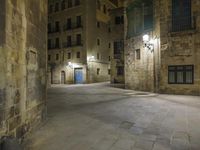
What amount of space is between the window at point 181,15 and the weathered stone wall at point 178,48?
0.94 ft

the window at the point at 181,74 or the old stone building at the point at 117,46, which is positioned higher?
the old stone building at the point at 117,46

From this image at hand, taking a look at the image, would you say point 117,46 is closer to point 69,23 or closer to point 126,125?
point 69,23

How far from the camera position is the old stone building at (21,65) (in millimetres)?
3088

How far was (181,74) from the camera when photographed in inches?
481

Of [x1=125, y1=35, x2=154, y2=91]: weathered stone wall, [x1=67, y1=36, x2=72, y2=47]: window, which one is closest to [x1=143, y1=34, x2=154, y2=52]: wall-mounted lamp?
[x1=125, y1=35, x2=154, y2=91]: weathered stone wall

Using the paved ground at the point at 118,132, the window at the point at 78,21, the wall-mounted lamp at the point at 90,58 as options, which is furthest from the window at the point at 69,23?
the paved ground at the point at 118,132

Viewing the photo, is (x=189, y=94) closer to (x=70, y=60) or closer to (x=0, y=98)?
(x=0, y=98)

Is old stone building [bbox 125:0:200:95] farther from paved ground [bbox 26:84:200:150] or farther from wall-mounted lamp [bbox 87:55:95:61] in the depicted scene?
wall-mounted lamp [bbox 87:55:95:61]

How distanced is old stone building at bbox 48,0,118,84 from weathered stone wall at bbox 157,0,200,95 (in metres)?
15.2

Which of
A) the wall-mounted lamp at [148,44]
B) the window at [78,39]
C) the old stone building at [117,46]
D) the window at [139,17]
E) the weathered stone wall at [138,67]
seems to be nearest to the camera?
the wall-mounted lamp at [148,44]

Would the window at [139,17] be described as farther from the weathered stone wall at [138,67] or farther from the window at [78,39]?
the window at [78,39]

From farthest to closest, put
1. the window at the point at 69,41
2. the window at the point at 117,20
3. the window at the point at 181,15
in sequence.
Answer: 1. the window at the point at 69,41
2. the window at the point at 117,20
3. the window at the point at 181,15


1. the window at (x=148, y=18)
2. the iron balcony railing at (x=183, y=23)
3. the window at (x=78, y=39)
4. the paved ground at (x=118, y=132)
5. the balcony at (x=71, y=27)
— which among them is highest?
the balcony at (x=71, y=27)

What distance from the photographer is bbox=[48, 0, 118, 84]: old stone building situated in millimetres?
26703
